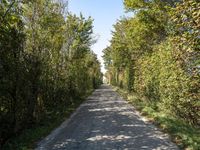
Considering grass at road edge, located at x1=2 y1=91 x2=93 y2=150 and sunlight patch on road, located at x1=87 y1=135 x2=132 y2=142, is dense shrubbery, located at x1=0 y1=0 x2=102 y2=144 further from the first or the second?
sunlight patch on road, located at x1=87 y1=135 x2=132 y2=142

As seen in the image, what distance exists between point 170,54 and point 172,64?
2.00ft

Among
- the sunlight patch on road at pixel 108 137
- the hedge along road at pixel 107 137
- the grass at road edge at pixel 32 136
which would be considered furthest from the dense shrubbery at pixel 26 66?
the sunlight patch on road at pixel 108 137

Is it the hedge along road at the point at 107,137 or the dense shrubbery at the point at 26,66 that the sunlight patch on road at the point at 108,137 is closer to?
the hedge along road at the point at 107,137

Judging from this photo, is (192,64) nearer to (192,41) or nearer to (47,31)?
(192,41)

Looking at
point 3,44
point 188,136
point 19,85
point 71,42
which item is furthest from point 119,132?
point 71,42

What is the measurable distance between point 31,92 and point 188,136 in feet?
25.7

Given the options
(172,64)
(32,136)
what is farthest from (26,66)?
(172,64)

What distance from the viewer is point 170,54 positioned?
1656 cm

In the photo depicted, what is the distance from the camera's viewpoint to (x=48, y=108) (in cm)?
2255

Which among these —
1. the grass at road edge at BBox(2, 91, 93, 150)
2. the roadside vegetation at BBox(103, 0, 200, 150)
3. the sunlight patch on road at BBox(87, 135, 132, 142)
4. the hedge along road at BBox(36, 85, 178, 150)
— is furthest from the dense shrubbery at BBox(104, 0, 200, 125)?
the grass at road edge at BBox(2, 91, 93, 150)

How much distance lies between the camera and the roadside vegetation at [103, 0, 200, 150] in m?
8.05

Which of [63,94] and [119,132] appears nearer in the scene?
[119,132]

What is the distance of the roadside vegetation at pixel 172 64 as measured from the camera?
805 centimetres

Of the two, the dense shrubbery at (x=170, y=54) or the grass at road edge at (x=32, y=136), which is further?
the grass at road edge at (x=32, y=136)
